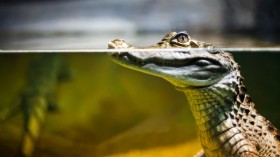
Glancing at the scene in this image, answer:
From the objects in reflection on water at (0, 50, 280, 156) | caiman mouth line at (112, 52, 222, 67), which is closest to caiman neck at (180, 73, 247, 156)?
caiman mouth line at (112, 52, 222, 67)

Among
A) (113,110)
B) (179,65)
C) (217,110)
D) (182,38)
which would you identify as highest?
(182,38)

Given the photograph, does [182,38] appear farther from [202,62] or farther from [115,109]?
[115,109]

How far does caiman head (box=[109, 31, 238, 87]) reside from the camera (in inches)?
53.4

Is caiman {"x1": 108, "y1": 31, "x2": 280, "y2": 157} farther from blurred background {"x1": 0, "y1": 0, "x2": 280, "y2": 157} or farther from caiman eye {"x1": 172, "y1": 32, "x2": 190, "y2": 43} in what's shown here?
blurred background {"x1": 0, "y1": 0, "x2": 280, "y2": 157}

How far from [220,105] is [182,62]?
1.11 feet

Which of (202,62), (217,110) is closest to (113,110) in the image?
(217,110)

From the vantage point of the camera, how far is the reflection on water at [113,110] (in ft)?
8.61

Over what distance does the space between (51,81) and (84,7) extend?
6.24ft

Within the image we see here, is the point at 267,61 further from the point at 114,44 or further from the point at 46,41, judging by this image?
the point at 46,41

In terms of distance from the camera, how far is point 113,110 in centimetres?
274

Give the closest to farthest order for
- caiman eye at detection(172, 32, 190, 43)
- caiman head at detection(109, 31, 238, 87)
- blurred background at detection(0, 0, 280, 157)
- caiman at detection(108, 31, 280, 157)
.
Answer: caiman eye at detection(172, 32, 190, 43) < caiman head at detection(109, 31, 238, 87) < caiman at detection(108, 31, 280, 157) < blurred background at detection(0, 0, 280, 157)

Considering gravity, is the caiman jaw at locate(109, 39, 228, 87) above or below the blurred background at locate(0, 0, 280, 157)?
above

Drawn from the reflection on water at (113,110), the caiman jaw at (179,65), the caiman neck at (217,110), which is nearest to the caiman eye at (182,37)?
the caiman jaw at (179,65)

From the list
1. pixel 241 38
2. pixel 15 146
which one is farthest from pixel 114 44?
pixel 15 146
